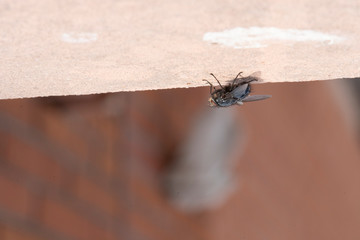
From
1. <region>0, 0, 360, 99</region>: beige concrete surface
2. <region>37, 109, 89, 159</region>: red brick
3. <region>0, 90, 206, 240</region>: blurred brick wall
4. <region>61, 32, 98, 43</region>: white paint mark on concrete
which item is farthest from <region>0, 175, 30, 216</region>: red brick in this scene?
<region>61, 32, 98, 43</region>: white paint mark on concrete

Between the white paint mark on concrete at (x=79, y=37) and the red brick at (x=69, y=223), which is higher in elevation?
the white paint mark on concrete at (x=79, y=37)

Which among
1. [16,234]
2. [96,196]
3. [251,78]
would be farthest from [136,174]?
[251,78]

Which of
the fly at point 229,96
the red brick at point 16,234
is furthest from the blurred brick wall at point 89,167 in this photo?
the fly at point 229,96

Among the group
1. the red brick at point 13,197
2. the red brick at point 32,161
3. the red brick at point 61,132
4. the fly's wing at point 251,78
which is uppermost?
the red brick at point 61,132

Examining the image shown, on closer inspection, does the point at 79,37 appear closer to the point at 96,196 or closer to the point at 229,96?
the point at 229,96

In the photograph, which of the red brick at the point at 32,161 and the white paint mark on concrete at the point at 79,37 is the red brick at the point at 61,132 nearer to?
the red brick at the point at 32,161

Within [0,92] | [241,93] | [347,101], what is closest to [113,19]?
[0,92]
